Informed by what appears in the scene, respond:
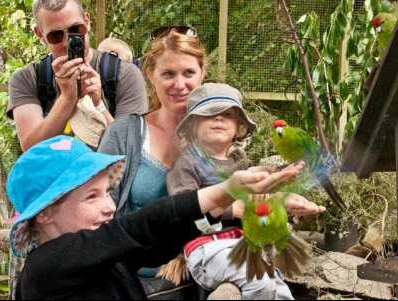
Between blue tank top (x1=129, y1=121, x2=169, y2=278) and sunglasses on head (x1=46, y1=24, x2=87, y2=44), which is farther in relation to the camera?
sunglasses on head (x1=46, y1=24, x2=87, y2=44)

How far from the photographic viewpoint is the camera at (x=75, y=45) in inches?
88.0

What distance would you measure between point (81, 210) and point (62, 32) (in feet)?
3.33

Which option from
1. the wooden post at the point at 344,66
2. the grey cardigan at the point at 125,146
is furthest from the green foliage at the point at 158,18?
the grey cardigan at the point at 125,146

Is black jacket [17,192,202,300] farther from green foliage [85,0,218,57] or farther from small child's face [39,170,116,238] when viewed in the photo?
green foliage [85,0,218,57]

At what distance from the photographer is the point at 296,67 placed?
15.8 feet

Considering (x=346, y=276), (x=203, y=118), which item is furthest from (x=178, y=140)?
(x=346, y=276)

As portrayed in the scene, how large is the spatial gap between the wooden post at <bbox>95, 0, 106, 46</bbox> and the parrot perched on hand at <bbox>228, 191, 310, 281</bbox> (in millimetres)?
4218

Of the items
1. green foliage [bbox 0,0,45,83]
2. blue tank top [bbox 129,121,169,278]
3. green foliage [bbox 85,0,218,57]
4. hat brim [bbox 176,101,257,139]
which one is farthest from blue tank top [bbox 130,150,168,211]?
green foliage [bbox 0,0,45,83]

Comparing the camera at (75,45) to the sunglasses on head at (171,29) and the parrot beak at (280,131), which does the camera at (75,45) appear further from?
the parrot beak at (280,131)

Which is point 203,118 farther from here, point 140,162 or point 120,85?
point 120,85

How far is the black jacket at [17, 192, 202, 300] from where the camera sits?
125 cm

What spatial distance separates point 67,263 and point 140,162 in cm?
69

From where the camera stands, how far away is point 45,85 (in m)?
2.34

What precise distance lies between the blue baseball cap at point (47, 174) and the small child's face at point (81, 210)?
→ 33 millimetres
